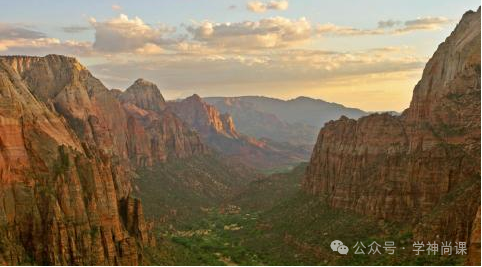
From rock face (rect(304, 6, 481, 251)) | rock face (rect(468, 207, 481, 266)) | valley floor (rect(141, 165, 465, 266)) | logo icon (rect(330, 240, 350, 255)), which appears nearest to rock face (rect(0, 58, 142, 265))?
valley floor (rect(141, 165, 465, 266))

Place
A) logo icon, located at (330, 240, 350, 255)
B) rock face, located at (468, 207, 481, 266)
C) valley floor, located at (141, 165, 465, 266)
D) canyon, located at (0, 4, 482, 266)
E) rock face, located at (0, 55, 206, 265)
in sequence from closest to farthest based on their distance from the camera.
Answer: rock face, located at (468, 207, 481, 266)
rock face, located at (0, 55, 206, 265)
canyon, located at (0, 4, 482, 266)
valley floor, located at (141, 165, 465, 266)
logo icon, located at (330, 240, 350, 255)

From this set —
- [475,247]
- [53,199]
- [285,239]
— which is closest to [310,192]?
[285,239]

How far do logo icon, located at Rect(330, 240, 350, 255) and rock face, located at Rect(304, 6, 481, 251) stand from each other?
11.1 m

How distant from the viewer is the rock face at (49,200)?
92.5 m

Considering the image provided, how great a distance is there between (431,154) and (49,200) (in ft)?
234

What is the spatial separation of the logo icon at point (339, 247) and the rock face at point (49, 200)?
122 ft

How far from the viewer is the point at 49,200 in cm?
9481

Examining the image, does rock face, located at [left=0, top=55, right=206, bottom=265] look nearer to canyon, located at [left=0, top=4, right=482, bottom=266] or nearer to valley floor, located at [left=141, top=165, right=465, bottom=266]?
canyon, located at [left=0, top=4, right=482, bottom=266]

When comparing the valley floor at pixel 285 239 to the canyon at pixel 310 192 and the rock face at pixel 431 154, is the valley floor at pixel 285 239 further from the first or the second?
the rock face at pixel 431 154

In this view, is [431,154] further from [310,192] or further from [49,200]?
[49,200]

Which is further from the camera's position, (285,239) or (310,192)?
(310,192)

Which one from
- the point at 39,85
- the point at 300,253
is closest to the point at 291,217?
the point at 300,253

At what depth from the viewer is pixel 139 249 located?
4104 inches

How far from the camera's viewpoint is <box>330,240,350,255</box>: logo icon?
106 meters
